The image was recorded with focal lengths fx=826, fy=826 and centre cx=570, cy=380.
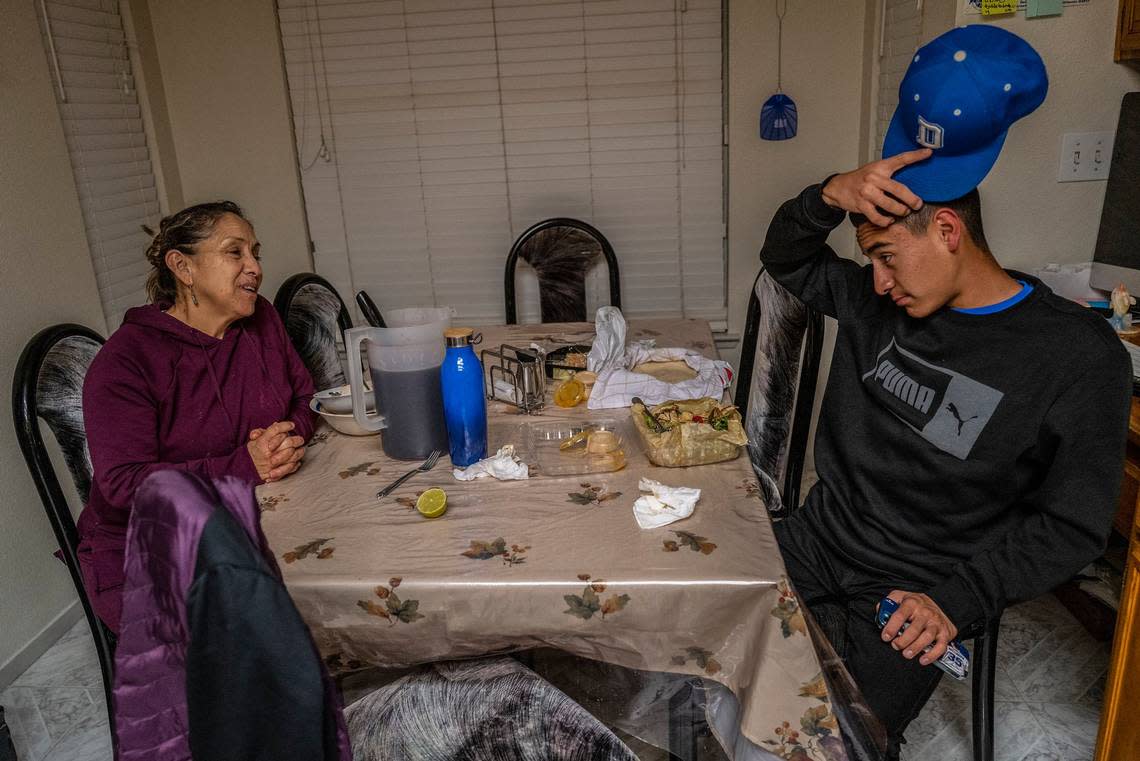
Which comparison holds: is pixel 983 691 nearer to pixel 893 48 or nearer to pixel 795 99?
pixel 893 48

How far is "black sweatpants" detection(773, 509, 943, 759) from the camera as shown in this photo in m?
1.34

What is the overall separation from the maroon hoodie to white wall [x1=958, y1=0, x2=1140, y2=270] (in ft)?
6.04

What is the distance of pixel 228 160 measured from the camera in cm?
310

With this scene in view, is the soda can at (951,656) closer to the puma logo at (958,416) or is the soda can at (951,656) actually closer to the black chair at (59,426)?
the puma logo at (958,416)

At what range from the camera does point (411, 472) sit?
147 cm

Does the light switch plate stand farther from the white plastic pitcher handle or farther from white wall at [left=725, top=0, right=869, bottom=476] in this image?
the white plastic pitcher handle

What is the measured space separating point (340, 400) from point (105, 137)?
5.47 ft

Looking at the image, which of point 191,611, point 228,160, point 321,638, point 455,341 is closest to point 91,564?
point 321,638

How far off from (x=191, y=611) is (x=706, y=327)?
185 cm

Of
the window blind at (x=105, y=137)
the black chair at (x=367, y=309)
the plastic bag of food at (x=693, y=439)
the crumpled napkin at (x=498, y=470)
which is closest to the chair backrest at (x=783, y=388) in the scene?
the plastic bag of food at (x=693, y=439)

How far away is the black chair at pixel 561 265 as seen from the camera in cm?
277

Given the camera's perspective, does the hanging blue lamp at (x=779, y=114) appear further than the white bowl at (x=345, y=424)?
Yes

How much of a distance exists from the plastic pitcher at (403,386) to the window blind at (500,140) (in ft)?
5.39

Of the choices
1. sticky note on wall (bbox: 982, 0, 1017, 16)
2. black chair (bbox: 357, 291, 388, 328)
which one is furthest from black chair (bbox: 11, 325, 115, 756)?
sticky note on wall (bbox: 982, 0, 1017, 16)
